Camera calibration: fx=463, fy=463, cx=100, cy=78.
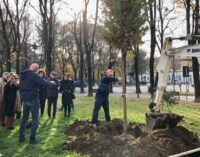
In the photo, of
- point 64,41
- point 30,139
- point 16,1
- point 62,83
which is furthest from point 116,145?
point 64,41

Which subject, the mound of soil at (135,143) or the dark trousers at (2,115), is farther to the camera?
the dark trousers at (2,115)

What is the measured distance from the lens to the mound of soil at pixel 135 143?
33.2 feet

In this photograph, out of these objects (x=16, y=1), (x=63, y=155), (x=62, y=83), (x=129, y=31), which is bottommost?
(x=63, y=155)

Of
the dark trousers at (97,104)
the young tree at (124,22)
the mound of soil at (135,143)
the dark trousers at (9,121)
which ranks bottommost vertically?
the mound of soil at (135,143)

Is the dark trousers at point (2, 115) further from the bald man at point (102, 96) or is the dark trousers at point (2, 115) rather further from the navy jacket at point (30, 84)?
the navy jacket at point (30, 84)

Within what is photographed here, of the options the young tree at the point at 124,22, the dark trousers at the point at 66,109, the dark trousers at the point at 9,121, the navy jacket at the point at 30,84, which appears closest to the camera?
the navy jacket at the point at 30,84

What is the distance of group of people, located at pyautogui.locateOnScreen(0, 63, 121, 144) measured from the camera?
39.3ft

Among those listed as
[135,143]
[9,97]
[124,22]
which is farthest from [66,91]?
[135,143]

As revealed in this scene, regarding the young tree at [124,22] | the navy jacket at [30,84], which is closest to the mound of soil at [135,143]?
the young tree at [124,22]

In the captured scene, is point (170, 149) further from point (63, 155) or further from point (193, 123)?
point (193, 123)

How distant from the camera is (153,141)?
10914mm

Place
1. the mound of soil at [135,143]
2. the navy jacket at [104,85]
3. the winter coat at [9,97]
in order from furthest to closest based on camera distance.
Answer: the winter coat at [9,97] < the navy jacket at [104,85] < the mound of soil at [135,143]

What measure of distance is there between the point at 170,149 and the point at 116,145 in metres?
1.26

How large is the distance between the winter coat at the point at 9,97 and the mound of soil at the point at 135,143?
224 cm
